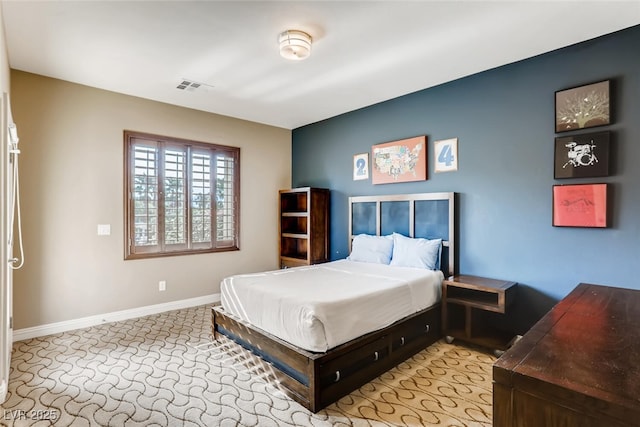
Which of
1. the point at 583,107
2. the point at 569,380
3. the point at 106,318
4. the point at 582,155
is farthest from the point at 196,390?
the point at 583,107

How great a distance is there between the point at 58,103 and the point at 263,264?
11.1 ft

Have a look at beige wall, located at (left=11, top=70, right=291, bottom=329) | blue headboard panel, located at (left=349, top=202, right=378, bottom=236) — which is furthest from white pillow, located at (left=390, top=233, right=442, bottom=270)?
beige wall, located at (left=11, top=70, right=291, bottom=329)

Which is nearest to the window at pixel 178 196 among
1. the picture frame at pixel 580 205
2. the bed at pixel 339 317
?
the bed at pixel 339 317

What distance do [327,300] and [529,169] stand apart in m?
2.40

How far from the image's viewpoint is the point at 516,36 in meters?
2.70

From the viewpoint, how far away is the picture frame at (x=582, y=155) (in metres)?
2.69

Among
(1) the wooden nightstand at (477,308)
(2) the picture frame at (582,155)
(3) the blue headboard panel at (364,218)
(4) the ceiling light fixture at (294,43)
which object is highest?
(4) the ceiling light fixture at (294,43)

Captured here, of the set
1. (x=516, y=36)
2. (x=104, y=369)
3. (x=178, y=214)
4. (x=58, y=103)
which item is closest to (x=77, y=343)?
(x=104, y=369)

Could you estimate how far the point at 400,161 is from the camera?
416 centimetres

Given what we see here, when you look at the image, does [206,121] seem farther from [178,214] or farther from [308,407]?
[308,407]

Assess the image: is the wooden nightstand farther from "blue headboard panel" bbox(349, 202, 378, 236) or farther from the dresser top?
"blue headboard panel" bbox(349, 202, 378, 236)

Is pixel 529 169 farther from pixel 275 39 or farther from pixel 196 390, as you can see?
pixel 196 390

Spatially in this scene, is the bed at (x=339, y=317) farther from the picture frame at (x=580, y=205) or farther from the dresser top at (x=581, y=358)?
the dresser top at (x=581, y=358)

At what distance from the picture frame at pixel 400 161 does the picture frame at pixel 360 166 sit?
121 mm
